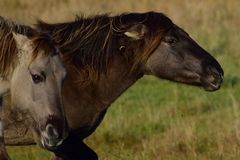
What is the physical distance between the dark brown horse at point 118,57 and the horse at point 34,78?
1.69 metres

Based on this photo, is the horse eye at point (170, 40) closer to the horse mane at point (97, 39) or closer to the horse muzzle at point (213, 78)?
the horse mane at point (97, 39)

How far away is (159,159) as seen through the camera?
33.1ft

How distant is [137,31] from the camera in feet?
30.2

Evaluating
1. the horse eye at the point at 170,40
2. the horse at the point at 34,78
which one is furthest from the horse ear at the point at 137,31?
the horse at the point at 34,78

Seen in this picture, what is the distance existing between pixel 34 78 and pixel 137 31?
7.48ft

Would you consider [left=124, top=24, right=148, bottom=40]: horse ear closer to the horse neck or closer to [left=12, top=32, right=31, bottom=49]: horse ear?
the horse neck

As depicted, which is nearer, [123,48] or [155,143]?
[123,48]

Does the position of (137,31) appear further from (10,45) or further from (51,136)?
(51,136)

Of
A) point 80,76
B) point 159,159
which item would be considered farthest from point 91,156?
point 159,159

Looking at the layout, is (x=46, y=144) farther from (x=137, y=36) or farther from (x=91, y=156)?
(x=137, y=36)

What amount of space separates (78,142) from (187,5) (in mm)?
13813

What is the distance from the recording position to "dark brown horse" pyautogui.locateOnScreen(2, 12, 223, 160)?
910cm

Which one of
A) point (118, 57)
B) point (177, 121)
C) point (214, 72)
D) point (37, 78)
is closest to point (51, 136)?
point (37, 78)

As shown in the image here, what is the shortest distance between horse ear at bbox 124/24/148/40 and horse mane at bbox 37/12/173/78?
0.04m
